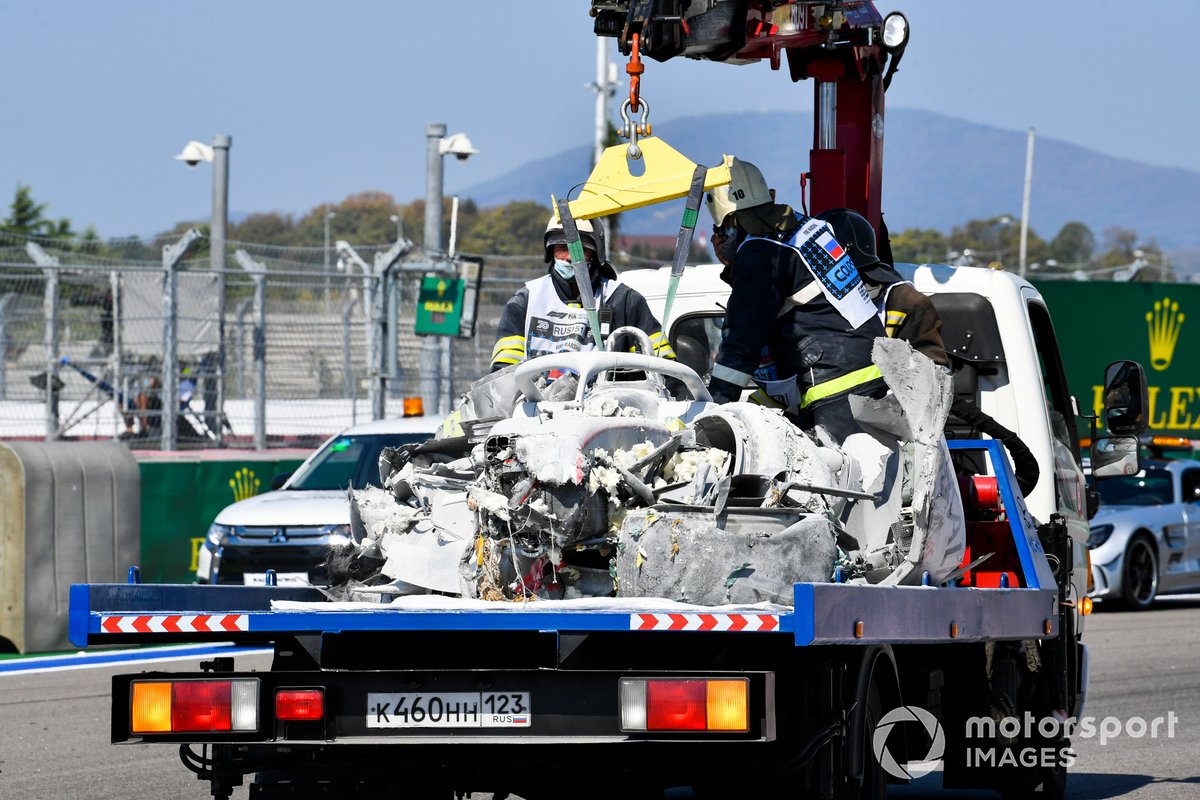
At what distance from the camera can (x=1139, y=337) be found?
23047mm

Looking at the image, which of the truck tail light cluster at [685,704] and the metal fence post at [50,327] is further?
the metal fence post at [50,327]

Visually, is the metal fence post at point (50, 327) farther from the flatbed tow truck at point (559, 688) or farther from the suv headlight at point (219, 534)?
the flatbed tow truck at point (559, 688)

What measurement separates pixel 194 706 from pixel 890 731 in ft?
7.35

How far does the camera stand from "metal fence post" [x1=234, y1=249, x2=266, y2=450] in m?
18.5

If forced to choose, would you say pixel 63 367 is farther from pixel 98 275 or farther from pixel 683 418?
pixel 683 418

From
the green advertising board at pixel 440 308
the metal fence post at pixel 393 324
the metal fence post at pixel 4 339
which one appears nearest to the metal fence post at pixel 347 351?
the metal fence post at pixel 393 324

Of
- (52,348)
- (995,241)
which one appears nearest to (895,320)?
(52,348)

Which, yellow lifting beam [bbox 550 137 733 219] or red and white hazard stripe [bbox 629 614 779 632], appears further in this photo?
yellow lifting beam [bbox 550 137 733 219]

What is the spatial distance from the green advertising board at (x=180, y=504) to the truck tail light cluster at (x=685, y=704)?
11.0 m

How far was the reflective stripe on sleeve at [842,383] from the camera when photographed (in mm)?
7230

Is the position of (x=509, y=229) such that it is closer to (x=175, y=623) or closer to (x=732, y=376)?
(x=732, y=376)

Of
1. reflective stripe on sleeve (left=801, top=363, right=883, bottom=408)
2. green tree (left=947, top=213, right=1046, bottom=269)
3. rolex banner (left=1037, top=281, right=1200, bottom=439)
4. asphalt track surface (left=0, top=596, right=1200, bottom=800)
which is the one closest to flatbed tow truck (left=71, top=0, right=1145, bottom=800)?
reflective stripe on sleeve (left=801, top=363, right=883, bottom=408)

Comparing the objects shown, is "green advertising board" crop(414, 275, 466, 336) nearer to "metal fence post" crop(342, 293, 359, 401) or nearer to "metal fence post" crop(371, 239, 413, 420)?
"metal fence post" crop(371, 239, 413, 420)

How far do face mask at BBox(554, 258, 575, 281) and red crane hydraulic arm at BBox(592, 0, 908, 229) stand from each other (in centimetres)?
98
